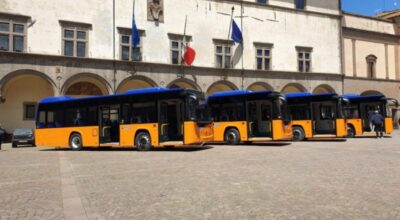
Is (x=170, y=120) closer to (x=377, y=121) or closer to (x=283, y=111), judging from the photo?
(x=283, y=111)

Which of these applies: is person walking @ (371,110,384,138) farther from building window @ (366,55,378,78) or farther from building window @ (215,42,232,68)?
building window @ (366,55,378,78)

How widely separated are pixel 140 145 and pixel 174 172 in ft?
28.1

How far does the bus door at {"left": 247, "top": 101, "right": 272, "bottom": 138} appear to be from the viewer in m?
21.9

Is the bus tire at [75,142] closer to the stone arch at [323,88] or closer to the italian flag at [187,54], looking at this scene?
the italian flag at [187,54]

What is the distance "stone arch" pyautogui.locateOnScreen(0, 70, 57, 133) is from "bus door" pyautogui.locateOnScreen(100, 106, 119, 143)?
9335 millimetres

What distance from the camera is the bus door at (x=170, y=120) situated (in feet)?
62.4

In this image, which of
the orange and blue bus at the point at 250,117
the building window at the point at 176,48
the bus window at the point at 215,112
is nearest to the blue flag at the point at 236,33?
the building window at the point at 176,48

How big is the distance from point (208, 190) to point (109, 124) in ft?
43.8

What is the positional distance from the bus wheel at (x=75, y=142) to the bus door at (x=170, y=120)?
4894 millimetres

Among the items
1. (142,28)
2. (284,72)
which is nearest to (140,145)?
(142,28)

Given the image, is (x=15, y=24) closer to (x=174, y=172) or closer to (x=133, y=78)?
(x=133, y=78)

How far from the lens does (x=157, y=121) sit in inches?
757

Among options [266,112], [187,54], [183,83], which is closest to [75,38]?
[187,54]

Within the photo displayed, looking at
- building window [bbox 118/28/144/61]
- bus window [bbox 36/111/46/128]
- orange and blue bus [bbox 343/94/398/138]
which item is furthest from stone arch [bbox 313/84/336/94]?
bus window [bbox 36/111/46/128]
